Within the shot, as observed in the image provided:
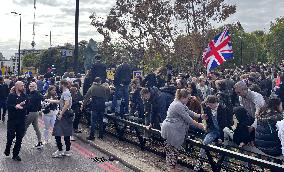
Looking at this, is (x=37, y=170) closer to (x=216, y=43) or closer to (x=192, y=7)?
(x=216, y=43)

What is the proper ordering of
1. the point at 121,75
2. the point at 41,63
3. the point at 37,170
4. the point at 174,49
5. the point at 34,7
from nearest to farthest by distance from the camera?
the point at 37,170 → the point at 121,75 → the point at 174,49 → the point at 34,7 → the point at 41,63

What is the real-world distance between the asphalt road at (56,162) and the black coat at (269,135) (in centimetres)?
328

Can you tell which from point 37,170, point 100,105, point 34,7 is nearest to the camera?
point 37,170

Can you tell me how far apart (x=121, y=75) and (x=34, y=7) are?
61610 mm

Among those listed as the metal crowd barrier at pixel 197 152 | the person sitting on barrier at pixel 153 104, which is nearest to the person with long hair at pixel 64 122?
the metal crowd barrier at pixel 197 152

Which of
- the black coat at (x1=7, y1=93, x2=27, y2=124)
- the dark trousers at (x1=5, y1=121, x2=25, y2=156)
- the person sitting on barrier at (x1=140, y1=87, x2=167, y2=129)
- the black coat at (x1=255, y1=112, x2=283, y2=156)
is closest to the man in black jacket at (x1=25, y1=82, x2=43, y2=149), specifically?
the black coat at (x1=7, y1=93, x2=27, y2=124)

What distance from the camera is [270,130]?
7.66 metres

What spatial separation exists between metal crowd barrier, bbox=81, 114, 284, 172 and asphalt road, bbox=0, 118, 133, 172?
1234 millimetres

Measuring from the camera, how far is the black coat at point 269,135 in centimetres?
764

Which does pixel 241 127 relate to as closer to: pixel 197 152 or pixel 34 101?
pixel 197 152

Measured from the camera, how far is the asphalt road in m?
9.39

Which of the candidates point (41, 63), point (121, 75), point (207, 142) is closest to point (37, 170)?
point (207, 142)

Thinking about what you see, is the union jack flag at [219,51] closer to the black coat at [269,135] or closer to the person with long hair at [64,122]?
the person with long hair at [64,122]

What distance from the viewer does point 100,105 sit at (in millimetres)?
12492
